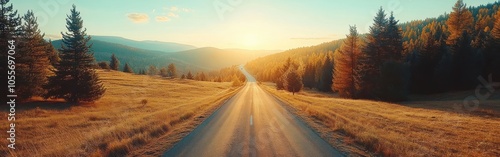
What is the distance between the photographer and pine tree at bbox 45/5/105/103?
30.5m

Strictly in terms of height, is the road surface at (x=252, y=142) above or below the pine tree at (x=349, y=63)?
below

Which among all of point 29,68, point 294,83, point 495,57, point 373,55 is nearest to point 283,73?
point 294,83

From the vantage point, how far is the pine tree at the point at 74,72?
100 ft

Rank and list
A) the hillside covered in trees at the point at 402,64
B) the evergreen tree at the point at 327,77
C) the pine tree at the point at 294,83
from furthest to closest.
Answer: the evergreen tree at the point at 327,77 → the pine tree at the point at 294,83 → the hillside covered in trees at the point at 402,64

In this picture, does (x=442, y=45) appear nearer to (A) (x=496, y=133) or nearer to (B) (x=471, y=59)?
(B) (x=471, y=59)

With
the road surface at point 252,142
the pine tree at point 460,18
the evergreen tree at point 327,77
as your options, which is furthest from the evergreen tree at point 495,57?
the road surface at point 252,142

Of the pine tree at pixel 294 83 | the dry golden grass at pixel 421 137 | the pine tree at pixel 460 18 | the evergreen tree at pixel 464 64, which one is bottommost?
the dry golden grass at pixel 421 137

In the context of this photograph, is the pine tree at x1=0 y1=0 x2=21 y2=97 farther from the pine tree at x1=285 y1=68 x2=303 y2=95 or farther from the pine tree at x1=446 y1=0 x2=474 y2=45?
the pine tree at x1=446 y1=0 x2=474 y2=45

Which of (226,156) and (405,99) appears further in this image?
(405,99)

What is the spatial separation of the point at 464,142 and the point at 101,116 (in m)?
25.3

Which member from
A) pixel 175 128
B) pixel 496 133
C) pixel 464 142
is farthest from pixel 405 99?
pixel 175 128

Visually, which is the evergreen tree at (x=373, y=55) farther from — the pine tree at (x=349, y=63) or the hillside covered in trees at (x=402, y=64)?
the pine tree at (x=349, y=63)

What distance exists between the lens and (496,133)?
594 inches

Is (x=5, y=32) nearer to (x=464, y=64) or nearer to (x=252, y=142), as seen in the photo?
(x=252, y=142)
